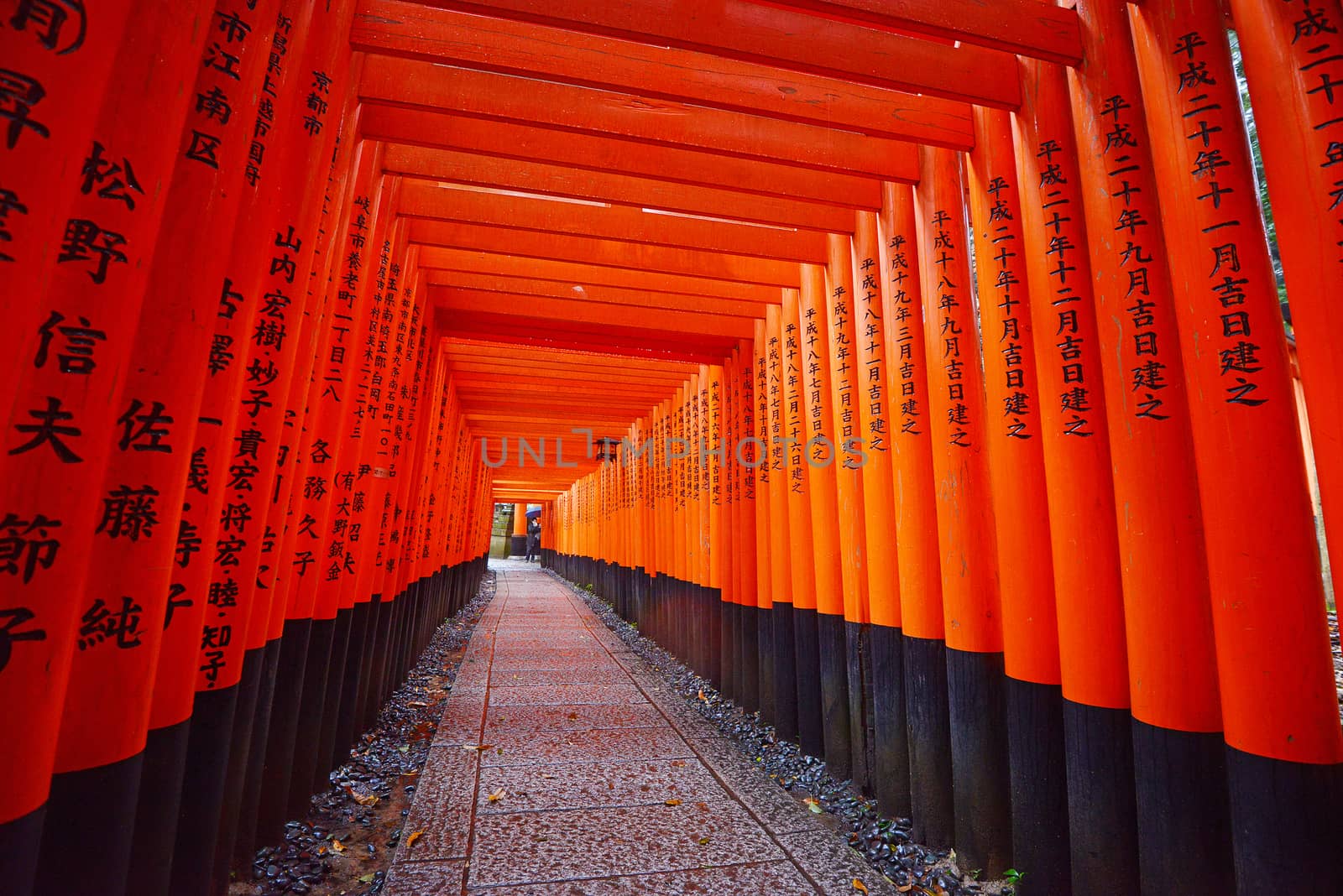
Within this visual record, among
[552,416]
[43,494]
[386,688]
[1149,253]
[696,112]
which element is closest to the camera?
[43,494]

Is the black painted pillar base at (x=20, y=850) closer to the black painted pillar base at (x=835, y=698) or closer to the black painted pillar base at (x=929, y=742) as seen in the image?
the black painted pillar base at (x=929, y=742)

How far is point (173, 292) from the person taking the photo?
190 centimetres

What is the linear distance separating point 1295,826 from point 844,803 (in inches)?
113

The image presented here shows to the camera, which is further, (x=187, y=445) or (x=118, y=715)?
(x=187, y=445)

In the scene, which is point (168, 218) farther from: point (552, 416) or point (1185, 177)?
point (552, 416)

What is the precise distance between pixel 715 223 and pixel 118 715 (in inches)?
188

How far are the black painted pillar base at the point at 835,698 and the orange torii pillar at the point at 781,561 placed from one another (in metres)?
0.70

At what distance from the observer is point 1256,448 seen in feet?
7.19

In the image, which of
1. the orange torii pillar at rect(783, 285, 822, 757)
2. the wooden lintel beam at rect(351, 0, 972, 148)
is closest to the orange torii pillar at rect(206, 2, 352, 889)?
the wooden lintel beam at rect(351, 0, 972, 148)

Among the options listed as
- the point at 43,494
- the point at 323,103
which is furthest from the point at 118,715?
the point at 323,103

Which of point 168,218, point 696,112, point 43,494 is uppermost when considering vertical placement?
point 696,112

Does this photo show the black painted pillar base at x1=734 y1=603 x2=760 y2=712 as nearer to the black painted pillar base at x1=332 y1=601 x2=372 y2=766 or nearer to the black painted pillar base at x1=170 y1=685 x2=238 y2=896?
the black painted pillar base at x1=332 y1=601 x2=372 y2=766

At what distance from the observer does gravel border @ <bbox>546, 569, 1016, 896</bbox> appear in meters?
3.33

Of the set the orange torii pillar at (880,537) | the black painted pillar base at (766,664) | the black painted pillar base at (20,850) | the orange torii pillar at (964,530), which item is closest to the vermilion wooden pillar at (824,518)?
the orange torii pillar at (880,537)
